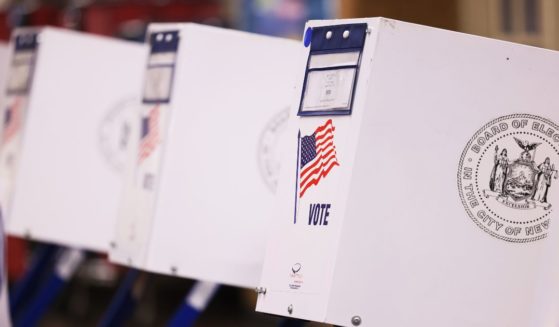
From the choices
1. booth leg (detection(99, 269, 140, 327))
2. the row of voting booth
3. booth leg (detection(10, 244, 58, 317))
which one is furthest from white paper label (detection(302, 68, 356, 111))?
booth leg (detection(10, 244, 58, 317))

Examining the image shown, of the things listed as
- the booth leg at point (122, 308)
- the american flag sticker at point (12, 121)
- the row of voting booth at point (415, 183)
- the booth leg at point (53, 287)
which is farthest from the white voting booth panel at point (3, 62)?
the row of voting booth at point (415, 183)

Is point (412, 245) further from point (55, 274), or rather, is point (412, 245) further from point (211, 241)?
point (55, 274)

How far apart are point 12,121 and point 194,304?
4.89 feet

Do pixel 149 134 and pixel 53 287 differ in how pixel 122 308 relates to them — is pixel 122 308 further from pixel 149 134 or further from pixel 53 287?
pixel 149 134

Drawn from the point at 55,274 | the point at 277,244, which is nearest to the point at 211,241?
the point at 277,244

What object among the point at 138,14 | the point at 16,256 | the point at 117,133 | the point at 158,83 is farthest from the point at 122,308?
the point at 138,14

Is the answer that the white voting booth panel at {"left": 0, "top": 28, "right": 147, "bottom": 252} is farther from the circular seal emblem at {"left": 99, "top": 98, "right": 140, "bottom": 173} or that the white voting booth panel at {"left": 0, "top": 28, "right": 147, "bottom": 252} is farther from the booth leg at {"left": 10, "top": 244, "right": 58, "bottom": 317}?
the booth leg at {"left": 10, "top": 244, "right": 58, "bottom": 317}

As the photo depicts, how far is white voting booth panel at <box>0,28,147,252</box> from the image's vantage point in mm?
5094

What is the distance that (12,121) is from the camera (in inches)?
211

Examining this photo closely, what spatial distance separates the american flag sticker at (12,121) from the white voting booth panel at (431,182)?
8.14 ft

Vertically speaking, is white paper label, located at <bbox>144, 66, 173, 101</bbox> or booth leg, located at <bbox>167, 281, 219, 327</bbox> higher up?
white paper label, located at <bbox>144, 66, 173, 101</bbox>

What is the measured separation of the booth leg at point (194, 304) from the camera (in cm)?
431

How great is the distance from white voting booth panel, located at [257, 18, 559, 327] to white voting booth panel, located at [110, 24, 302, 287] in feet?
3.19

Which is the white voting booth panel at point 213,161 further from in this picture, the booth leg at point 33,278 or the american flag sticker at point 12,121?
the booth leg at point 33,278
